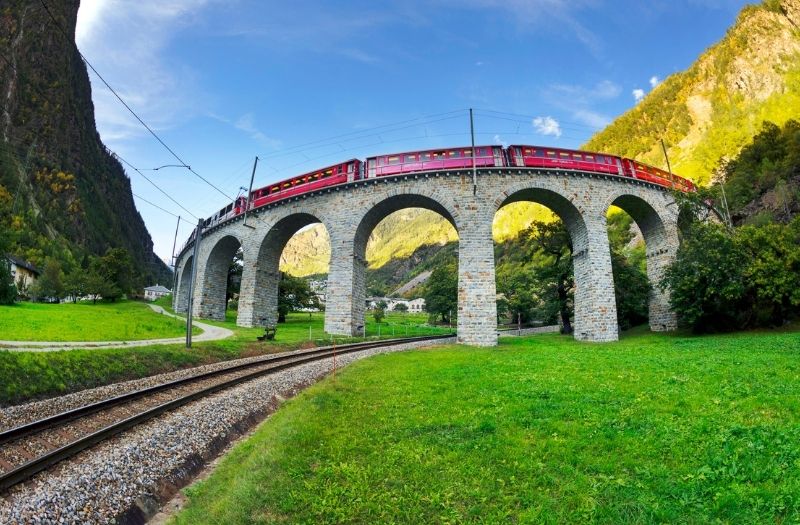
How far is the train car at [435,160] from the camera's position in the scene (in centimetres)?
2648

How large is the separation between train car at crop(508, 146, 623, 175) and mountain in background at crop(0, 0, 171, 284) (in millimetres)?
93942

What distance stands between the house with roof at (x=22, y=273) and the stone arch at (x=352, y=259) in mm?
57187

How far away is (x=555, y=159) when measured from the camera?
2692cm

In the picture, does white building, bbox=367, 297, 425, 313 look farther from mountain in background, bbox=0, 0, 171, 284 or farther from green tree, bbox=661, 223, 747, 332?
green tree, bbox=661, 223, 747, 332

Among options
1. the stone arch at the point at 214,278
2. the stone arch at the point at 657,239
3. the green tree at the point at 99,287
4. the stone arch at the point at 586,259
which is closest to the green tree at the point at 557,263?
the stone arch at the point at 586,259

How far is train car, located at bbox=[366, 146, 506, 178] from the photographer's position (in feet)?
86.9

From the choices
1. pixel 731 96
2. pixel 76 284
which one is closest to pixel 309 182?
pixel 76 284

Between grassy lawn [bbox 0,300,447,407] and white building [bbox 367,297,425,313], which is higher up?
white building [bbox 367,297,425,313]

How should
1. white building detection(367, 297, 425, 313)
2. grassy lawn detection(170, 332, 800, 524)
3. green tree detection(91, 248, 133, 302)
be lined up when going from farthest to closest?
white building detection(367, 297, 425, 313) → green tree detection(91, 248, 133, 302) → grassy lawn detection(170, 332, 800, 524)

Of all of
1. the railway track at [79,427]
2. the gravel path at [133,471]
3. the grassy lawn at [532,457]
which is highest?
the grassy lawn at [532,457]

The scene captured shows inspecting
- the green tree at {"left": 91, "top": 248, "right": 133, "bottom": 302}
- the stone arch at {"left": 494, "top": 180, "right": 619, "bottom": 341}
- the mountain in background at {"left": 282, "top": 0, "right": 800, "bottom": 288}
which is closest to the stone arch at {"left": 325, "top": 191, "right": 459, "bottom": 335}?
the stone arch at {"left": 494, "top": 180, "right": 619, "bottom": 341}

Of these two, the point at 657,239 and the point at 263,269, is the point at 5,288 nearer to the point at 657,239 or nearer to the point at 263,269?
the point at 263,269

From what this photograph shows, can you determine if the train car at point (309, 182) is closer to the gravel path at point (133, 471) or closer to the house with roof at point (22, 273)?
the gravel path at point (133, 471)

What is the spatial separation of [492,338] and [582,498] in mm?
20101
